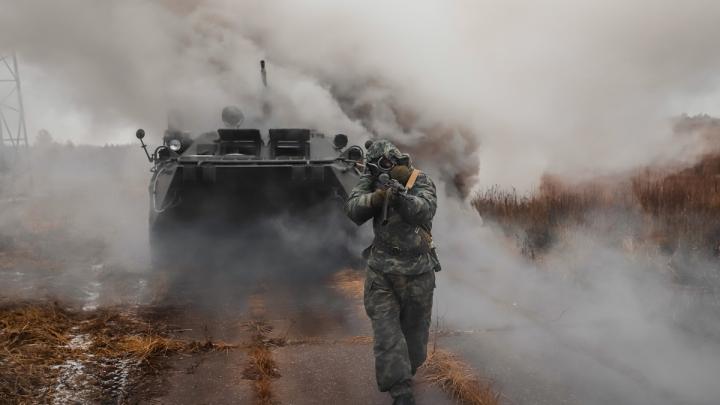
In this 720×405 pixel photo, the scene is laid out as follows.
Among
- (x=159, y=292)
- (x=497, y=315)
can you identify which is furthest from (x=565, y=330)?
(x=159, y=292)

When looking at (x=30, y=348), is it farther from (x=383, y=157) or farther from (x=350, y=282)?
(x=350, y=282)

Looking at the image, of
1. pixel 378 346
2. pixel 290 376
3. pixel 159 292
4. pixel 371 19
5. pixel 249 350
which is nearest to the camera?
pixel 378 346

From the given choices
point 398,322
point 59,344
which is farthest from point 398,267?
point 59,344

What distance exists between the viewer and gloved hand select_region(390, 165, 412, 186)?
13.3 ft

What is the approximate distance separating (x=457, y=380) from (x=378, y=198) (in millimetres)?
1256

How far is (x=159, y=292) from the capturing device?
7.11m

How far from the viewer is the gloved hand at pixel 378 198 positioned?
3.91m

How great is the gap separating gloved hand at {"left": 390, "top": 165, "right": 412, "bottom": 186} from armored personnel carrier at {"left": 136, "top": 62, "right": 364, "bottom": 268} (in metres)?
3.96

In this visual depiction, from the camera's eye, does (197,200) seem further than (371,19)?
No

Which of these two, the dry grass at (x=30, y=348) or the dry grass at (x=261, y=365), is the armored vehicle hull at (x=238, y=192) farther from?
the dry grass at (x=261, y=365)

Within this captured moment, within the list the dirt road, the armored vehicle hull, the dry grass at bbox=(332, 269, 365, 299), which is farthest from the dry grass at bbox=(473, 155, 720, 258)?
the dirt road

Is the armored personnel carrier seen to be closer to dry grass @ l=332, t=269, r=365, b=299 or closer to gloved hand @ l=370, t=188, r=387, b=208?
dry grass @ l=332, t=269, r=365, b=299

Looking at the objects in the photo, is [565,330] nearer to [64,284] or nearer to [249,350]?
[249,350]

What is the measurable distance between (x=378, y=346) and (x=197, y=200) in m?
4.86
